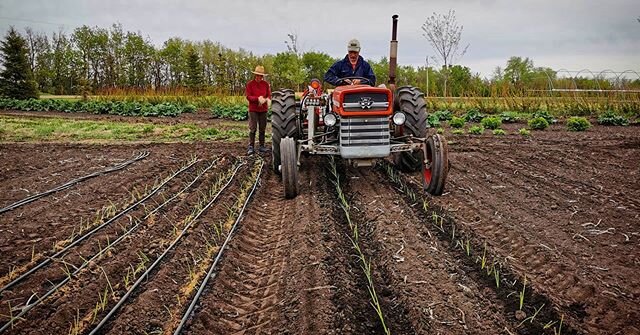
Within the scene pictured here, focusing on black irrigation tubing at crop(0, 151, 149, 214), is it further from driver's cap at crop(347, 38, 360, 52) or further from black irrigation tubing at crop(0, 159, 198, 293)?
driver's cap at crop(347, 38, 360, 52)

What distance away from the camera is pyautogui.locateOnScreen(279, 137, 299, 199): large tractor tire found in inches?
211

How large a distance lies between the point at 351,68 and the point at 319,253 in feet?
12.3

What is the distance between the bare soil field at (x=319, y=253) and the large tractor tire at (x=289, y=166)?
0.18m

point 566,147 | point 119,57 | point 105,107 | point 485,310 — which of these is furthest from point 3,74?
point 485,310

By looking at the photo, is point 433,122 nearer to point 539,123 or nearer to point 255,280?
point 539,123

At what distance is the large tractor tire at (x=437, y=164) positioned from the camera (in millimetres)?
5160

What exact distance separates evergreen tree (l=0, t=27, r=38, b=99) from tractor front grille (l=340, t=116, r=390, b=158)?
24924 mm

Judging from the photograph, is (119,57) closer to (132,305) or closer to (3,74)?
(3,74)

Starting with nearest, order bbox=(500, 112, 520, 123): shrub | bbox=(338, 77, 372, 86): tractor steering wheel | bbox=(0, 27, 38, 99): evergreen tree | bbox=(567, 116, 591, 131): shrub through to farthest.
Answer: bbox=(338, 77, 372, 86): tractor steering wheel < bbox=(567, 116, 591, 131): shrub < bbox=(500, 112, 520, 123): shrub < bbox=(0, 27, 38, 99): evergreen tree

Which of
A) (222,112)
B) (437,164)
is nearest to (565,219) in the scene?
(437,164)

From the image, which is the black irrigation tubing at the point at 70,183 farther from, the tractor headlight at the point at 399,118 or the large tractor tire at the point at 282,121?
the tractor headlight at the point at 399,118

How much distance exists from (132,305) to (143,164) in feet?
15.9

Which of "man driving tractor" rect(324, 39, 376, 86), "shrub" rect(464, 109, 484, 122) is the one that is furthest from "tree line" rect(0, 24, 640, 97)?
"man driving tractor" rect(324, 39, 376, 86)

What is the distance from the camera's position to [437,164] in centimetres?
519
